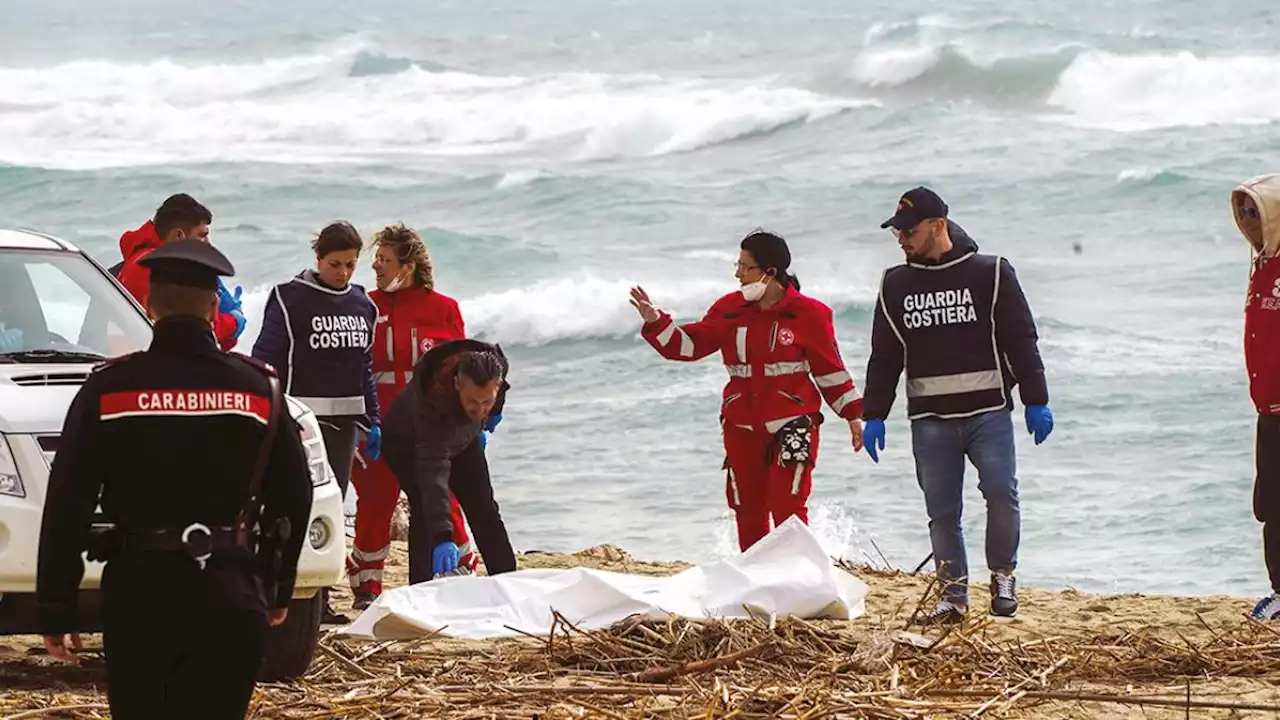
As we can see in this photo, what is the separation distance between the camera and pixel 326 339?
9031mm

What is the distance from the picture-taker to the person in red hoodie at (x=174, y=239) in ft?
30.4

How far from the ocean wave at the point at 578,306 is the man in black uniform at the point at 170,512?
1923 centimetres

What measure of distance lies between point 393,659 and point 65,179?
30609mm

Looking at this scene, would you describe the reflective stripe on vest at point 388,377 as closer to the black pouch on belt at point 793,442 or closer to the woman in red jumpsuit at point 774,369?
the woman in red jumpsuit at point 774,369

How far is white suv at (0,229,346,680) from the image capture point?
6637 mm

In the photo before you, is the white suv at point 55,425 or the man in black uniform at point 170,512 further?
the white suv at point 55,425

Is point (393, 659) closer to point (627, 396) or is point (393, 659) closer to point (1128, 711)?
point (1128, 711)

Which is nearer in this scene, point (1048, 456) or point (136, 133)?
point (1048, 456)

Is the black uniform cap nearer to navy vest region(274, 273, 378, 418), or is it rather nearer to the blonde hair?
navy vest region(274, 273, 378, 418)

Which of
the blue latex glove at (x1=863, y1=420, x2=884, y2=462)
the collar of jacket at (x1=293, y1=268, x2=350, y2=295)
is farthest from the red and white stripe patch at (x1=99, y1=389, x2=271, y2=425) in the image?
the blue latex glove at (x1=863, y1=420, x2=884, y2=462)

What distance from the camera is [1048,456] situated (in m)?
17.7

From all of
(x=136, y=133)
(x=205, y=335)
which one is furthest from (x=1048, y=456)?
(x=136, y=133)

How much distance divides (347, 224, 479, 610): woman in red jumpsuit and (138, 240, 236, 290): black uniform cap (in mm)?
4604

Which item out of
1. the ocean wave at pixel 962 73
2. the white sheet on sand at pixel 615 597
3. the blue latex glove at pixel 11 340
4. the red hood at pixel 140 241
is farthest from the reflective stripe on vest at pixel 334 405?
the ocean wave at pixel 962 73
